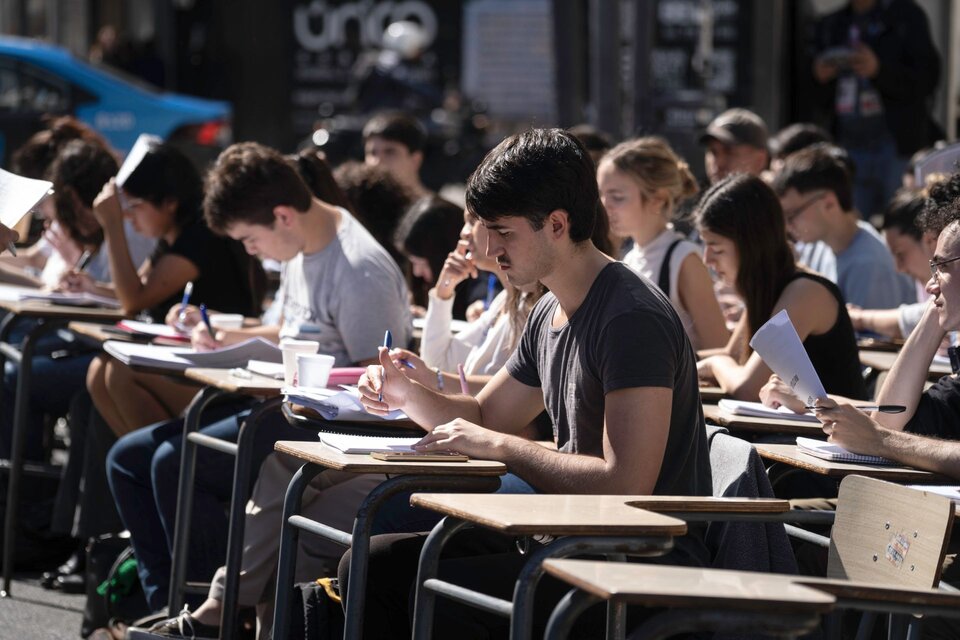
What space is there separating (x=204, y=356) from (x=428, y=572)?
5.89 ft

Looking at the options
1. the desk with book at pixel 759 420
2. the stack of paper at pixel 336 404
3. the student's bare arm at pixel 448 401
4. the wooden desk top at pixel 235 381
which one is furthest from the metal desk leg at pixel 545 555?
the wooden desk top at pixel 235 381

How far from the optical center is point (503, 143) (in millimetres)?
3250

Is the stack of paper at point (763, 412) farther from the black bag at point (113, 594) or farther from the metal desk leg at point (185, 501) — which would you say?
the black bag at point (113, 594)

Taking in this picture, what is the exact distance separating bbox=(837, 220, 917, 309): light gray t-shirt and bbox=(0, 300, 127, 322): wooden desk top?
279 cm

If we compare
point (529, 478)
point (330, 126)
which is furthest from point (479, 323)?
point (330, 126)

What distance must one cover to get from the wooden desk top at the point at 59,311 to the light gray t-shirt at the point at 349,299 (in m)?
1.04

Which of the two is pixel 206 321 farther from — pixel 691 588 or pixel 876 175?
pixel 876 175

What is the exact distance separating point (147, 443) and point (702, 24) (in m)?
9.01

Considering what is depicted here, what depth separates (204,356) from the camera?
448cm

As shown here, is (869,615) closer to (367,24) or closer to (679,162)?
(679,162)

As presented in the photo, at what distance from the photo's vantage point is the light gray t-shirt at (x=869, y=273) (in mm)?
5898

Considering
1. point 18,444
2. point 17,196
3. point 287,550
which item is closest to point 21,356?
point 18,444

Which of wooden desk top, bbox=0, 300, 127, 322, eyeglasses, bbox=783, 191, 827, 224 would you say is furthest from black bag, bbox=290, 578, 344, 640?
eyeglasses, bbox=783, 191, 827, 224

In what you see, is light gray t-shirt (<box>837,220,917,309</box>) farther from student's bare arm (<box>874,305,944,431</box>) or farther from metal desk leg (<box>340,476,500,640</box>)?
metal desk leg (<box>340,476,500,640</box>)
